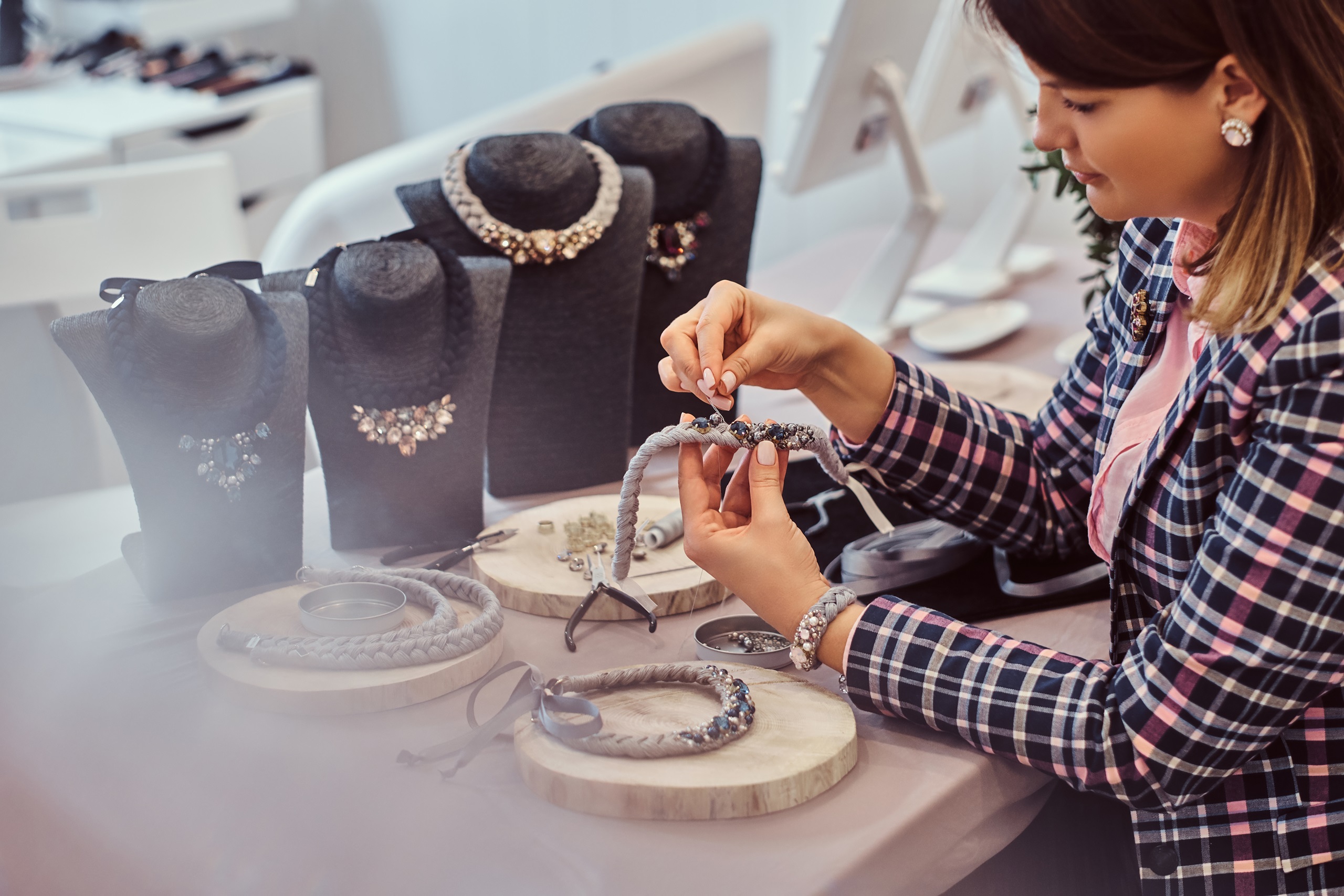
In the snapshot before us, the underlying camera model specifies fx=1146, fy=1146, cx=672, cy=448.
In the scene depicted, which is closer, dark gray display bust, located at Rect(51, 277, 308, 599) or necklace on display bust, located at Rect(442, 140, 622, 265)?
dark gray display bust, located at Rect(51, 277, 308, 599)

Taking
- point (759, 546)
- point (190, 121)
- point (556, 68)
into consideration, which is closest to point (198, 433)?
point (759, 546)

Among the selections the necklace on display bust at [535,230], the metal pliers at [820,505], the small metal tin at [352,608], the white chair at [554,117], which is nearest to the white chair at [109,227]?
the white chair at [554,117]

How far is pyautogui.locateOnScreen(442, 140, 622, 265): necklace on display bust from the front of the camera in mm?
886

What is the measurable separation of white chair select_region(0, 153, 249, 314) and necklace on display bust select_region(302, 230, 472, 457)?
1.88 ft

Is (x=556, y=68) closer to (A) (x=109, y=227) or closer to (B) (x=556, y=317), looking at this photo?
(A) (x=109, y=227)

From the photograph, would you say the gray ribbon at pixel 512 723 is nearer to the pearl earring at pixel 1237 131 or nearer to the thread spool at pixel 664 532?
the thread spool at pixel 664 532

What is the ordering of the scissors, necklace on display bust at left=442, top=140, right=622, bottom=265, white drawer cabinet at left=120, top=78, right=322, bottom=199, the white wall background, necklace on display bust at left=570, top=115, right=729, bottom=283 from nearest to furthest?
the scissors, necklace on display bust at left=442, top=140, right=622, bottom=265, necklace on display bust at left=570, top=115, right=729, bottom=283, the white wall background, white drawer cabinet at left=120, top=78, right=322, bottom=199

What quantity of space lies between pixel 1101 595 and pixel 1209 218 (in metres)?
0.31

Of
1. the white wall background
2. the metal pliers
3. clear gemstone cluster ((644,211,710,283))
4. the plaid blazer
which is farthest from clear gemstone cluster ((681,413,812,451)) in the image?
the white wall background

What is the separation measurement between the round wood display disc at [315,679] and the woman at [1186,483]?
0.16 meters

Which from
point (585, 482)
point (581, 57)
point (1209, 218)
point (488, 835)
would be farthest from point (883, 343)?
point (581, 57)

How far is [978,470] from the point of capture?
2.76ft

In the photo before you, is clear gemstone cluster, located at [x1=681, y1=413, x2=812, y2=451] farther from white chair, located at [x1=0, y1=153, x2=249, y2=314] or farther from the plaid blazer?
white chair, located at [x1=0, y1=153, x2=249, y2=314]

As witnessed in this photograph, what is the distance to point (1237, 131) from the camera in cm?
55
